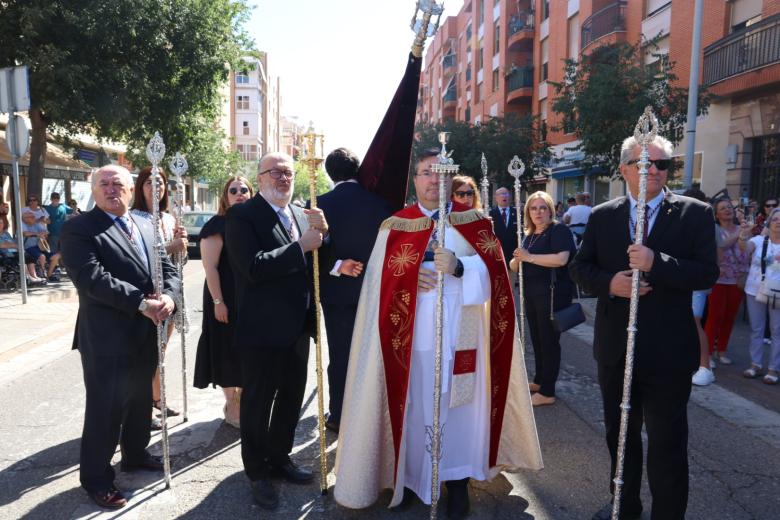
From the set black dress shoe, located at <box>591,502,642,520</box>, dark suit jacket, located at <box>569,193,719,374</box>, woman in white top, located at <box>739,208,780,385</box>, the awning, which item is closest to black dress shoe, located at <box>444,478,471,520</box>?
black dress shoe, located at <box>591,502,642,520</box>

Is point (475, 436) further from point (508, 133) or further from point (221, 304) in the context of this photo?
point (508, 133)

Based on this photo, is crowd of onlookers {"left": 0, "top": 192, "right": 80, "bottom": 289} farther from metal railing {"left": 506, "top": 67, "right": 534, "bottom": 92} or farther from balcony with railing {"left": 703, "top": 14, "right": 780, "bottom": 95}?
metal railing {"left": 506, "top": 67, "right": 534, "bottom": 92}

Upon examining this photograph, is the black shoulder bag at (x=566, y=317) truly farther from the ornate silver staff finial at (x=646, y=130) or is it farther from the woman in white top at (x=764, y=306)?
the woman in white top at (x=764, y=306)

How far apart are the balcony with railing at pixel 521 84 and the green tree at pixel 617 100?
49.1ft

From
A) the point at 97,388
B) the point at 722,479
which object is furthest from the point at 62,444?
the point at 722,479

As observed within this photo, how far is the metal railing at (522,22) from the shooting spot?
2947 cm

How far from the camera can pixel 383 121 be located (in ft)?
13.7

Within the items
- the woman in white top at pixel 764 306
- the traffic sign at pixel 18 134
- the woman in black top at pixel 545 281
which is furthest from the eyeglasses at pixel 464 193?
the traffic sign at pixel 18 134

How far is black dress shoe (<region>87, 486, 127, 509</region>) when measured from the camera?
11.0 ft

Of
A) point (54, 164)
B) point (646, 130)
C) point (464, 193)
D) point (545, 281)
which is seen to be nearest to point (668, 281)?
point (646, 130)

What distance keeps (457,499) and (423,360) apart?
775 mm

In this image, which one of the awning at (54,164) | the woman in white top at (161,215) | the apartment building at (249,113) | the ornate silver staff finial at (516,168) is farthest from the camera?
the apartment building at (249,113)

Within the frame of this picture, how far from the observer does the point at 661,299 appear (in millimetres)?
2928

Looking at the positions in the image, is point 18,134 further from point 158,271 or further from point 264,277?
point 264,277
